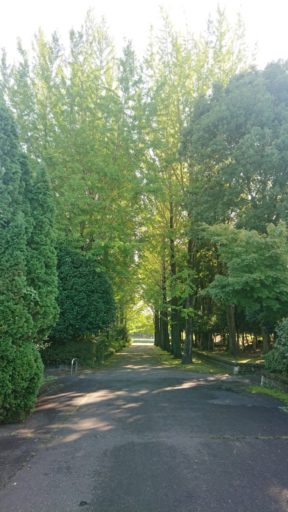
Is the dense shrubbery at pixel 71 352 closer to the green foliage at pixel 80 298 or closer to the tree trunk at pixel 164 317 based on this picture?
the green foliage at pixel 80 298

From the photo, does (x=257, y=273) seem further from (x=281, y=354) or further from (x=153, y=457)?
(x=153, y=457)

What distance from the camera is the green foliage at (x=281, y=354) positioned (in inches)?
399

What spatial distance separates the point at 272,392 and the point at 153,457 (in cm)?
621

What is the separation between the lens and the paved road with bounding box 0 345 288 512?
3.82m

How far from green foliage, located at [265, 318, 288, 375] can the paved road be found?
5.72 ft

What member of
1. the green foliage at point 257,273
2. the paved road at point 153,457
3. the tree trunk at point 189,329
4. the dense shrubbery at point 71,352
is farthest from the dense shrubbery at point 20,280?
the tree trunk at point 189,329

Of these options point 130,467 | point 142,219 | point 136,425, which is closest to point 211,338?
point 142,219

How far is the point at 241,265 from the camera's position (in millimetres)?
11914

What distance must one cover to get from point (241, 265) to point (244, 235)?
3.17ft

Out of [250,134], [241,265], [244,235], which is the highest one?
[250,134]

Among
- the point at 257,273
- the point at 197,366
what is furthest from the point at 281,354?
the point at 197,366

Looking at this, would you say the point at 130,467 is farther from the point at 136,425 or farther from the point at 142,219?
the point at 142,219

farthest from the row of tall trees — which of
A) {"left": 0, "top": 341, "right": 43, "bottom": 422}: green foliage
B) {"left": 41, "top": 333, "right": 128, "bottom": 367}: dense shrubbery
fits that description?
{"left": 0, "top": 341, "right": 43, "bottom": 422}: green foliage

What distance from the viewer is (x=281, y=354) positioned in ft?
34.5
